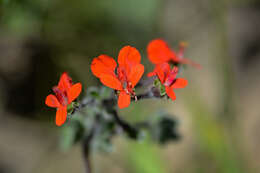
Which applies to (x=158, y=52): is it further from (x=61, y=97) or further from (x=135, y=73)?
(x=61, y=97)

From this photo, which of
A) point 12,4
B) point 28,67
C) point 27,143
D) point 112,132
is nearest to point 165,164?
point 112,132

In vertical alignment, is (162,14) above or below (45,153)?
above

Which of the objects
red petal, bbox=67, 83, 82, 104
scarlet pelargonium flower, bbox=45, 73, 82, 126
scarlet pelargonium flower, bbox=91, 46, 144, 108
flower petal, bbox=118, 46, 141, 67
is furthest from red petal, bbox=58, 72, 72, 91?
flower petal, bbox=118, 46, 141, 67

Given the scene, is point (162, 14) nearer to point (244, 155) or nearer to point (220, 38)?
point (220, 38)

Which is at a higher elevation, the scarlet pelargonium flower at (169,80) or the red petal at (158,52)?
the red petal at (158,52)

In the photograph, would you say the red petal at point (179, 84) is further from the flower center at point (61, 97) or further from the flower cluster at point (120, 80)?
the flower center at point (61, 97)

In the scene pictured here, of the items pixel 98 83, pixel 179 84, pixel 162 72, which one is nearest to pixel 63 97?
pixel 162 72

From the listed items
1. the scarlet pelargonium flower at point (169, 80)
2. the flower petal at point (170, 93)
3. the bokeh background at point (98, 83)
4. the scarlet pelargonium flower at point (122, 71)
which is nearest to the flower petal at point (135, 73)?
the scarlet pelargonium flower at point (122, 71)
